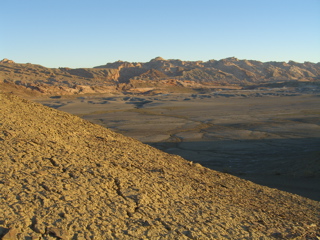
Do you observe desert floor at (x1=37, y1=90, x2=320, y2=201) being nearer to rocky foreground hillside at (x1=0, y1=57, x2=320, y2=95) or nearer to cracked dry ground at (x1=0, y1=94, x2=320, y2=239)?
cracked dry ground at (x1=0, y1=94, x2=320, y2=239)

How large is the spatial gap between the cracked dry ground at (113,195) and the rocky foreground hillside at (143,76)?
50.8 m

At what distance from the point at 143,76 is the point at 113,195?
87.6 m

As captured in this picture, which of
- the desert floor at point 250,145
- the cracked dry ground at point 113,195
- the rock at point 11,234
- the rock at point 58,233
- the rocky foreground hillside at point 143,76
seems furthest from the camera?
the rocky foreground hillside at point 143,76

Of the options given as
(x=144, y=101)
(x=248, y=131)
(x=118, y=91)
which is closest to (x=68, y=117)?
(x=248, y=131)

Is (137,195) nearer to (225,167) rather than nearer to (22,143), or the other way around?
(22,143)

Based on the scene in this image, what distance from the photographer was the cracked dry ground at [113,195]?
3.58 meters

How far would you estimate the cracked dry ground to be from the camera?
358 cm

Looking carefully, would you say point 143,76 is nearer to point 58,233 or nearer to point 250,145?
point 250,145

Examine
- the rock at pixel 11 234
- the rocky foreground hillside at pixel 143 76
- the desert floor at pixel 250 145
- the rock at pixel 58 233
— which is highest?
the rocky foreground hillside at pixel 143 76

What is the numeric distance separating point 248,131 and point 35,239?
19.0 metres

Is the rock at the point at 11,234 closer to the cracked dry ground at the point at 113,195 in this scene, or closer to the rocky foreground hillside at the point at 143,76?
the cracked dry ground at the point at 113,195

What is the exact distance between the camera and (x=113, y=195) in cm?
421

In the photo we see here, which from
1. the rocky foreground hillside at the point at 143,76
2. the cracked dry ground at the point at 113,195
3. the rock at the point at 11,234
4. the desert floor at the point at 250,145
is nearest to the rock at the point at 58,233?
the cracked dry ground at the point at 113,195

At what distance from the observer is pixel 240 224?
428 cm
